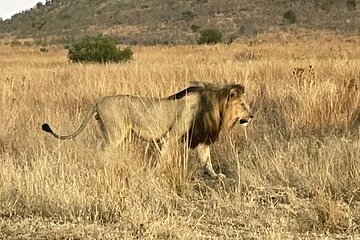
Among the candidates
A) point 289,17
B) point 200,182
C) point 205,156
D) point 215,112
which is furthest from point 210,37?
point 200,182

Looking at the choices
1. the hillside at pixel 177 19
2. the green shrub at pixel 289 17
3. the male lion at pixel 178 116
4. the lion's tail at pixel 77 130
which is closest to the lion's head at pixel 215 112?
the male lion at pixel 178 116

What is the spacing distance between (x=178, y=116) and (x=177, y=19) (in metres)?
64.4

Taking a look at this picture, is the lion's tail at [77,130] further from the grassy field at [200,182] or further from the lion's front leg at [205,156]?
the lion's front leg at [205,156]

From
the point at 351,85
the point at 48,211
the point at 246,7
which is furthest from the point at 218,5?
the point at 48,211

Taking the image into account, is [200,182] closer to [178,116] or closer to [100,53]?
[178,116]

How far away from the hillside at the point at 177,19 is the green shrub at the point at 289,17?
7.4 inches

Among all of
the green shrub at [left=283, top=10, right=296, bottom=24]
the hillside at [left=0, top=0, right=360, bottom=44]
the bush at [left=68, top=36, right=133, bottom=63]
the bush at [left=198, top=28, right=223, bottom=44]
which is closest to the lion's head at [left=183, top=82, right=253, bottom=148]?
the bush at [left=68, top=36, right=133, bottom=63]

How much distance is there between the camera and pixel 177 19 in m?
70.8

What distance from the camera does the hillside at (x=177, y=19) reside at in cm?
5791

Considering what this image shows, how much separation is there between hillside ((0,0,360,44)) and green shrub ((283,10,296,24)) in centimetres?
19

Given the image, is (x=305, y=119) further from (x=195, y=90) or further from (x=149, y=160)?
(x=149, y=160)

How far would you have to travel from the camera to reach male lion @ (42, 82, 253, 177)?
7.19m

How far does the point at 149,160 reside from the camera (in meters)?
6.74

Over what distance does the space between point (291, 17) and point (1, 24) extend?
185ft
